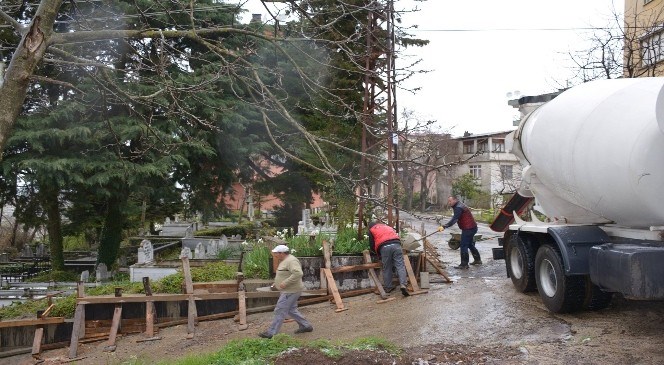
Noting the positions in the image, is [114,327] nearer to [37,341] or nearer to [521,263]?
[37,341]

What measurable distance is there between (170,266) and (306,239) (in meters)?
3.84

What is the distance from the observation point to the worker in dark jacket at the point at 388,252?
1078 centimetres

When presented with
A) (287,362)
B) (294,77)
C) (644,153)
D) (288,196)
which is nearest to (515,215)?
(644,153)

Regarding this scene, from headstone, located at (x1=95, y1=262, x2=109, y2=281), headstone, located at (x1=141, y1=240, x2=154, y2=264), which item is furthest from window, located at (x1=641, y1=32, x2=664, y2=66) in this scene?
headstone, located at (x1=95, y1=262, x2=109, y2=281)

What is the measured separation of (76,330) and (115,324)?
654 millimetres

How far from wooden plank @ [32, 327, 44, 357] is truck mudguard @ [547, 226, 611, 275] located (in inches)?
346

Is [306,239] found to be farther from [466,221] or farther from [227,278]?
[466,221]

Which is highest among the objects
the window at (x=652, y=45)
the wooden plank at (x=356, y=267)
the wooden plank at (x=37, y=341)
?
the window at (x=652, y=45)

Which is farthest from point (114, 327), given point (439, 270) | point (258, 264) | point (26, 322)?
point (439, 270)

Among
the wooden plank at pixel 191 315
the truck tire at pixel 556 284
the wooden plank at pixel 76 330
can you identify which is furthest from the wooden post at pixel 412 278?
the wooden plank at pixel 76 330

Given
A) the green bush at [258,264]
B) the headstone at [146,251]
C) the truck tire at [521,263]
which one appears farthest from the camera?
the headstone at [146,251]

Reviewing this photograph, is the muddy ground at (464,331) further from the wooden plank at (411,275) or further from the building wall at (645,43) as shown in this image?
the building wall at (645,43)

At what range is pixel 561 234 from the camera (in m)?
7.75

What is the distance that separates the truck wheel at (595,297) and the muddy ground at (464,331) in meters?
0.13
